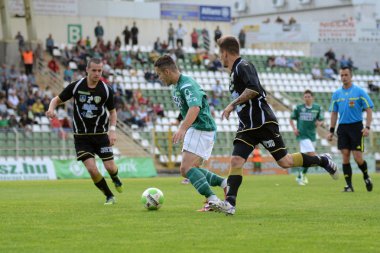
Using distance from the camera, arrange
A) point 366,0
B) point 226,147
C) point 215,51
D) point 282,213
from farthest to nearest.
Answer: point 366,0 < point 215,51 < point 226,147 < point 282,213

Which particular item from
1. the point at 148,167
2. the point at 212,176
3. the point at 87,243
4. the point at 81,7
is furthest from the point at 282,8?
the point at 87,243

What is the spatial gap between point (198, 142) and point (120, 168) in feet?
69.3

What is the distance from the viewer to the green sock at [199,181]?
40.0 ft

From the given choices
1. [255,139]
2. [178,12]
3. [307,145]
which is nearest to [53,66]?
[178,12]

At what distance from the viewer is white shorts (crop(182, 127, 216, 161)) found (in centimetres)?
1245

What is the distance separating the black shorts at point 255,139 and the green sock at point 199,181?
2.06 feet

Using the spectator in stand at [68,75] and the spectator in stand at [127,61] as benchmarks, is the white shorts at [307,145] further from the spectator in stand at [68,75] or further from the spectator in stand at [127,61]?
the spectator in stand at [127,61]

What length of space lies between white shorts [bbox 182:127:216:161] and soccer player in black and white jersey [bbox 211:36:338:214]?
2.08ft

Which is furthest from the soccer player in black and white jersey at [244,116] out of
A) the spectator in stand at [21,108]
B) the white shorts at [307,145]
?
the spectator in stand at [21,108]

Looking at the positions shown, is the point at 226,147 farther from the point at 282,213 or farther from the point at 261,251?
the point at 261,251

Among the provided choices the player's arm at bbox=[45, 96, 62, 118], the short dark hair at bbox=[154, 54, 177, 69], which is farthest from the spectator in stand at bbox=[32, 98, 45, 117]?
the short dark hair at bbox=[154, 54, 177, 69]

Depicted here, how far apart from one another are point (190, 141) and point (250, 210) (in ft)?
4.61

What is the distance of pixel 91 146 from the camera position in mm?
14742

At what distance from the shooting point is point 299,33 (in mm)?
56531
